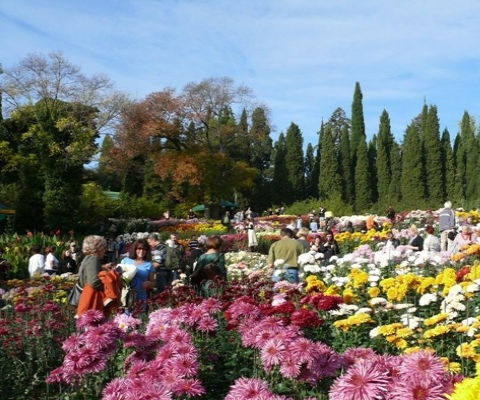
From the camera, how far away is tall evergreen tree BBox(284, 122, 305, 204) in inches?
1838

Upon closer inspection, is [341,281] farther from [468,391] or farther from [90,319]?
[468,391]

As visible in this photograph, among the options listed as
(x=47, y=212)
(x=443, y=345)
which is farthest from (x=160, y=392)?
(x=47, y=212)

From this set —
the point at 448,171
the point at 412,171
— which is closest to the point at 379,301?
the point at 412,171

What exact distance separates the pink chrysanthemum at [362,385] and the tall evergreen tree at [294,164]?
44.3m

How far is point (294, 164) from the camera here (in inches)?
1864

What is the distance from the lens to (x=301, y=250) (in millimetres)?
8500

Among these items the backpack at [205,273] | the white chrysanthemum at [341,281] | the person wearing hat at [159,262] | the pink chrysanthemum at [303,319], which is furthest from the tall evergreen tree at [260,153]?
the pink chrysanthemum at [303,319]

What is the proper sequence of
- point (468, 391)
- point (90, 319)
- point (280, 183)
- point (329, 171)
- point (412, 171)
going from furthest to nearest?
point (280, 183) < point (329, 171) < point (412, 171) < point (90, 319) < point (468, 391)

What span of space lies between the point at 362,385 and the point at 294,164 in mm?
45599

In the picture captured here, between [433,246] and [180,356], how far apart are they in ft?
29.5

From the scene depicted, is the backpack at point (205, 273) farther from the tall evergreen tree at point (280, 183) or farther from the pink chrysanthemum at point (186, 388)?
the tall evergreen tree at point (280, 183)

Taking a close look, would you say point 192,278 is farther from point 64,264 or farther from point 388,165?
point 388,165

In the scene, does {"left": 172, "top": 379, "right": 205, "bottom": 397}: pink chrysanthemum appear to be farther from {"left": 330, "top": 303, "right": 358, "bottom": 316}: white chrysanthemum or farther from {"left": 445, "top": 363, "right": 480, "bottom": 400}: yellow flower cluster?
{"left": 330, "top": 303, "right": 358, "bottom": 316}: white chrysanthemum

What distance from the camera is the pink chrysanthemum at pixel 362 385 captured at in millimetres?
2008
